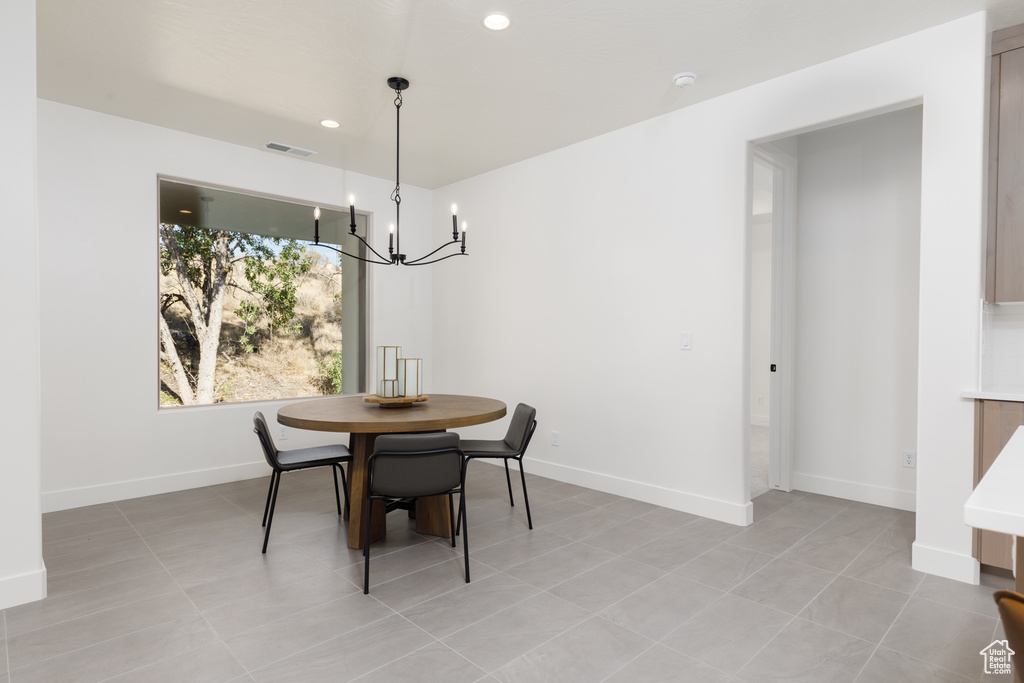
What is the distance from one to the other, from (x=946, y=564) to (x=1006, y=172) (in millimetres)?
1880

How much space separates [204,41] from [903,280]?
4.37m

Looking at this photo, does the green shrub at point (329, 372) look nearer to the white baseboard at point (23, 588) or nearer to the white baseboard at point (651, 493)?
the white baseboard at point (651, 493)

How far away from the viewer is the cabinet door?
255 cm

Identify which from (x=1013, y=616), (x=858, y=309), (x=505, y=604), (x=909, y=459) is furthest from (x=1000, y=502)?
(x=858, y=309)

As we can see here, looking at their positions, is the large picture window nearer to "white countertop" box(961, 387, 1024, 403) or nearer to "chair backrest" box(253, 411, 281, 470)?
"chair backrest" box(253, 411, 281, 470)

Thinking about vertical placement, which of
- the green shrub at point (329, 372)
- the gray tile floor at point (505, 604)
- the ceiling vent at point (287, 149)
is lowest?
the gray tile floor at point (505, 604)

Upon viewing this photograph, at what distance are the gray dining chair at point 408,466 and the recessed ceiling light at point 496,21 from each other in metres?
1.93

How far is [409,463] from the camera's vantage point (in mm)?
2408

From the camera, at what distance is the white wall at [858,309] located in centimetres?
354

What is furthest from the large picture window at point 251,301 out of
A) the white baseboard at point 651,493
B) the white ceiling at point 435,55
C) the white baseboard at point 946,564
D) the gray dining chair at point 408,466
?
the white baseboard at point 946,564

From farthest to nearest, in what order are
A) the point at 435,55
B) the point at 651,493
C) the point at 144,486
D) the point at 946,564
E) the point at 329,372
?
the point at 329,372 < the point at 144,486 < the point at 651,493 < the point at 435,55 < the point at 946,564

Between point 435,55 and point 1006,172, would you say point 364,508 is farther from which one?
point 1006,172

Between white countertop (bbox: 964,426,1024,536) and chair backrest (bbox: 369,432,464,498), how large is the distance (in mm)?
1799

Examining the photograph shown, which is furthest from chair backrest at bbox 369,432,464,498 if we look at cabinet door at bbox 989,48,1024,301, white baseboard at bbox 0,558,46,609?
cabinet door at bbox 989,48,1024,301
